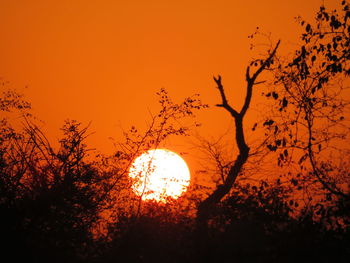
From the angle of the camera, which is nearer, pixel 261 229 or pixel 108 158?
pixel 108 158

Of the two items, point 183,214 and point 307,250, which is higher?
point 183,214

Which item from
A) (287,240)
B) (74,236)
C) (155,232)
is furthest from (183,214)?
(74,236)

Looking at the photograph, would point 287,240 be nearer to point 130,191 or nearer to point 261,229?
point 261,229

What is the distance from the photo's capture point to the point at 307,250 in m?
15.0

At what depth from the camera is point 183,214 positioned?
66.7 feet

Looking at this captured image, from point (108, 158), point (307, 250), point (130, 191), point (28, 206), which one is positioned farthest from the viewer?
point (130, 191)

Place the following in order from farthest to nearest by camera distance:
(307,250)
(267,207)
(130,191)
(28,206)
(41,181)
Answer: (267,207) → (130,191) → (307,250) → (41,181) → (28,206)

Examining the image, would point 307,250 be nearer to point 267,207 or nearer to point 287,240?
point 287,240

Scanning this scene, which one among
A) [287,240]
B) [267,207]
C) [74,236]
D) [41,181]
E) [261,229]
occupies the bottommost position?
[74,236]

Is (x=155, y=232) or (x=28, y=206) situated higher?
(x=155, y=232)

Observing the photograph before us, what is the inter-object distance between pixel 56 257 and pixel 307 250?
362 inches

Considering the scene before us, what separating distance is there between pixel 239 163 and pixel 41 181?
6.82 m

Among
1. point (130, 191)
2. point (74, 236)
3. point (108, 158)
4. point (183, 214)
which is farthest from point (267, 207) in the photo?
point (74, 236)

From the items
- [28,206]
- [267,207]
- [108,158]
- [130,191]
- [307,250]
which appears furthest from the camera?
[267,207]
